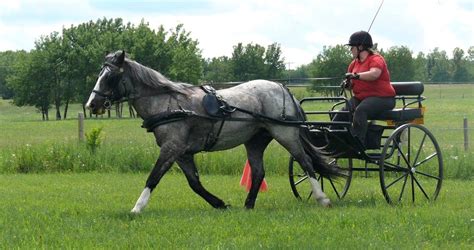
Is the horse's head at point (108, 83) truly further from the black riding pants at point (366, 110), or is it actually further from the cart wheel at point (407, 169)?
the cart wheel at point (407, 169)

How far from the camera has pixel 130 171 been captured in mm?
15555

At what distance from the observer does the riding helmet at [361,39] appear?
9.43 metres

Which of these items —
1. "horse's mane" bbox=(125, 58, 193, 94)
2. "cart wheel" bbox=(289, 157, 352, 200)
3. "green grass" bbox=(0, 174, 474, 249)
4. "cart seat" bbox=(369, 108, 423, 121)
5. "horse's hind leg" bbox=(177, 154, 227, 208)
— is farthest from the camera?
"cart wheel" bbox=(289, 157, 352, 200)

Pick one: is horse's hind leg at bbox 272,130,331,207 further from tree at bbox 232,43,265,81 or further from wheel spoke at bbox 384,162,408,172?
tree at bbox 232,43,265,81

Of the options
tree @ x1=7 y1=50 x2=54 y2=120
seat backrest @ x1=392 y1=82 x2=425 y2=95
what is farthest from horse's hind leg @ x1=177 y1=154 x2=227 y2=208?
tree @ x1=7 y1=50 x2=54 y2=120

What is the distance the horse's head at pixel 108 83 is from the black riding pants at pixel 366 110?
318 centimetres

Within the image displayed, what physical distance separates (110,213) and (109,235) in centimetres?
155

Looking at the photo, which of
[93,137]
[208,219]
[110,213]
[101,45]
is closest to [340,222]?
[208,219]

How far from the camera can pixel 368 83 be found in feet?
31.2

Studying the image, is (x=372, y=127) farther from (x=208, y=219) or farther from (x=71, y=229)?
(x=71, y=229)

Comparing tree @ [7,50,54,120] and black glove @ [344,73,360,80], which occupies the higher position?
black glove @ [344,73,360,80]

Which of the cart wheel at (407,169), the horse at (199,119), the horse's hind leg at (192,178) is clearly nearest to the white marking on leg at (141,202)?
the horse at (199,119)

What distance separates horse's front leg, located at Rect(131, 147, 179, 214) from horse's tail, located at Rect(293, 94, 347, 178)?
6.79 ft

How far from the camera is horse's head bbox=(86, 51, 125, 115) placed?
28.1 feet
